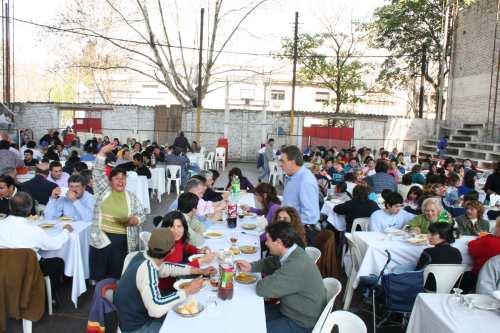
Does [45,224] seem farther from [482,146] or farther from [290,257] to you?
[482,146]

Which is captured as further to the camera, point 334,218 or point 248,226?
point 334,218

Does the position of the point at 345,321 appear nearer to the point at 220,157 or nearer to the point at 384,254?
the point at 384,254

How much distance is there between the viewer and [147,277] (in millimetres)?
2949

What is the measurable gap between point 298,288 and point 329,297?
17.0 inches

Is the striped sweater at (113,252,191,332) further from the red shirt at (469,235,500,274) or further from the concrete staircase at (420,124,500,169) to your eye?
the concrete staircase at (420,124,500,169)

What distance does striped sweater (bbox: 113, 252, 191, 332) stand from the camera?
296 cm

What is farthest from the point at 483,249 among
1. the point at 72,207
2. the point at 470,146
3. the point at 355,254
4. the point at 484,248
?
the point at 470,146

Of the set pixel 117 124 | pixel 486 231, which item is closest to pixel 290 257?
pixel 486 231

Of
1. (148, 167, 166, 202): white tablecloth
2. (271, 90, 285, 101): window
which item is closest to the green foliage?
(271, 90, 285, 101): window

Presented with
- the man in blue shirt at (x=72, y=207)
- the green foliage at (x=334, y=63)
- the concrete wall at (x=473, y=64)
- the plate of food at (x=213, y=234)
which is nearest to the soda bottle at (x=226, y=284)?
the plate of food at (x=213, y=234)

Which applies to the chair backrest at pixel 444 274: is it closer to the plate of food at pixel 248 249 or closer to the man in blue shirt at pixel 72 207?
the plate of food at pixel 248 249

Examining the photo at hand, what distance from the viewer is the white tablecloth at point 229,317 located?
112 inches

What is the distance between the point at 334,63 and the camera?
995 inches

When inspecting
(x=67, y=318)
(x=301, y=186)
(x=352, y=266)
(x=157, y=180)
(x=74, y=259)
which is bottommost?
(x=67, y=318)
